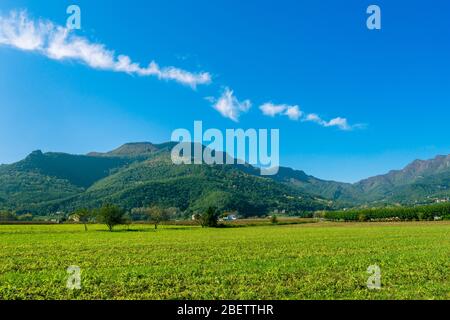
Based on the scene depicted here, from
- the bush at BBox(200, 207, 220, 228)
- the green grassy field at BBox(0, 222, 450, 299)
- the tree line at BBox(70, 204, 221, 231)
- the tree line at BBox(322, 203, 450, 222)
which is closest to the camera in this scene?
the green grassy field at BBox(0, 222, 450, 299)

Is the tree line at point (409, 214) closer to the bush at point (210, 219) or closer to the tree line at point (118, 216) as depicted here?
the bush at point (210, 219)

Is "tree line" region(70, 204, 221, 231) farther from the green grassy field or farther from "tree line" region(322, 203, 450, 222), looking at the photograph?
"tree line" region(322, 203, 450, 222)

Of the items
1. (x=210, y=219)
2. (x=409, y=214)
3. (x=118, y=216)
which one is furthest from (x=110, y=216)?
(x=409, y=214)

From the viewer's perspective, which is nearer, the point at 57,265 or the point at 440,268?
the point at 440,268

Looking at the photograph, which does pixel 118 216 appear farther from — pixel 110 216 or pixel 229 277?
pixel 229 277

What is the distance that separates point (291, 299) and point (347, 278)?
6853 mm

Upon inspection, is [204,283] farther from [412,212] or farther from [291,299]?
[412,212]

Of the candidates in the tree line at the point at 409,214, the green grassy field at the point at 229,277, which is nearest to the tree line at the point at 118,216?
the green grassy field at the point at 229,277

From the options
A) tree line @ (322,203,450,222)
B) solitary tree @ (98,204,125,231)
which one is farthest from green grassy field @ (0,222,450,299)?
tree line @ (322,203,450,222)
